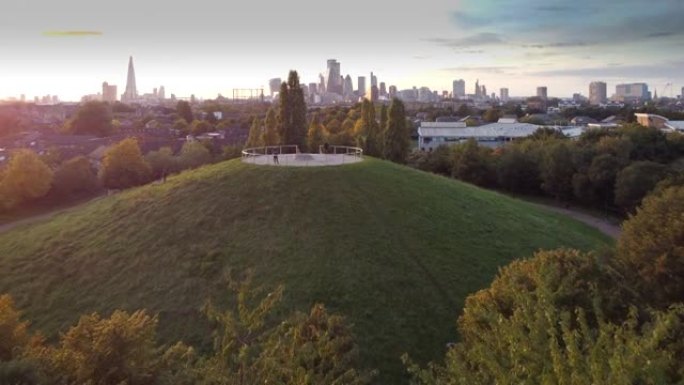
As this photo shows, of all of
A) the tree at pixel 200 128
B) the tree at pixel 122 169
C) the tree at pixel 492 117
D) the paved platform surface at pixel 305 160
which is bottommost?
the tree at pixel 122 169

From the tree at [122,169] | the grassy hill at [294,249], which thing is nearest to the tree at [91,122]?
the tree at [122,169]

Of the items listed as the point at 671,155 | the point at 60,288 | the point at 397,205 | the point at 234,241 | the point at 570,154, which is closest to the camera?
the point at 60,288

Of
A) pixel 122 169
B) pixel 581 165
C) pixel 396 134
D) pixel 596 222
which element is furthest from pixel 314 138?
pixel 596 222

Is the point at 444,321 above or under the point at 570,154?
under

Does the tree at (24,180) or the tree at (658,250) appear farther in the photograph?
the tree at (24,180)

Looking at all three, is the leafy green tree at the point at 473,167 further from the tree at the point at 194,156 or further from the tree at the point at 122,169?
the tree at the point at 122,169

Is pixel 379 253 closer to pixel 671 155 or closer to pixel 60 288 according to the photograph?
pixel 60 288

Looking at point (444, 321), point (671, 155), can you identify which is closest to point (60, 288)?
point (444, 321)
